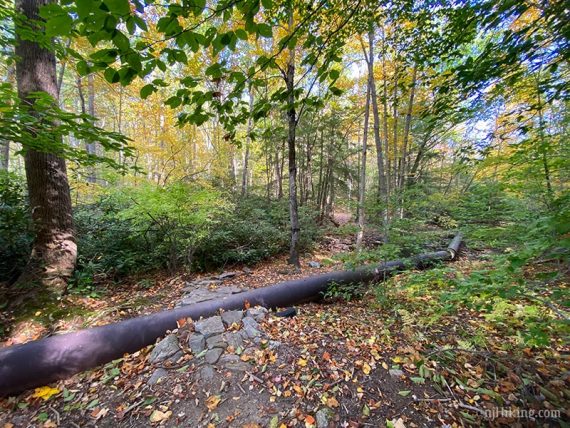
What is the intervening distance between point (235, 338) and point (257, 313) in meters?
0.57

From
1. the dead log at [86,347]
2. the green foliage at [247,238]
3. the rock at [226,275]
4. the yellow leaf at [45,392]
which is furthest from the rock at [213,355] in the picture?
the green foliage at [247,238]

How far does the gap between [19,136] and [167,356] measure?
2.77m

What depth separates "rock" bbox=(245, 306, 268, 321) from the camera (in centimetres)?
310

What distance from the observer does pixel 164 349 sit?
8.31 ft

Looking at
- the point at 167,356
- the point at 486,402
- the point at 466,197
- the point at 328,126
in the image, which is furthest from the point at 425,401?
the point at 328,126

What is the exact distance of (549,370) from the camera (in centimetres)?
225

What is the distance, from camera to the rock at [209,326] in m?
2.72

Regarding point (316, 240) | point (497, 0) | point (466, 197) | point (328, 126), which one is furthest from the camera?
point (328, 126)

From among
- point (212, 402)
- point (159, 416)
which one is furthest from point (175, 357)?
point (212, 402)

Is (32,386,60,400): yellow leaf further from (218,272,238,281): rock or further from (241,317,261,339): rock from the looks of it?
(218,272,238,281): rock

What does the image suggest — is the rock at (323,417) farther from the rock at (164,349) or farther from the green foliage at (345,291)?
the green foliage at (345,291)

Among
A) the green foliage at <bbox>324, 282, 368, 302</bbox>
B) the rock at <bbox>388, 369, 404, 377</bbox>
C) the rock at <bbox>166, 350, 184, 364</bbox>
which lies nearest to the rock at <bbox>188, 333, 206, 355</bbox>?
the rock at <bbox>166, 350, 184, 364</bbox>

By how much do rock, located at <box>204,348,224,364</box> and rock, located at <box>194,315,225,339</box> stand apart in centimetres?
23

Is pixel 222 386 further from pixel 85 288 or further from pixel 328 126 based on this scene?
pixel 328 126
